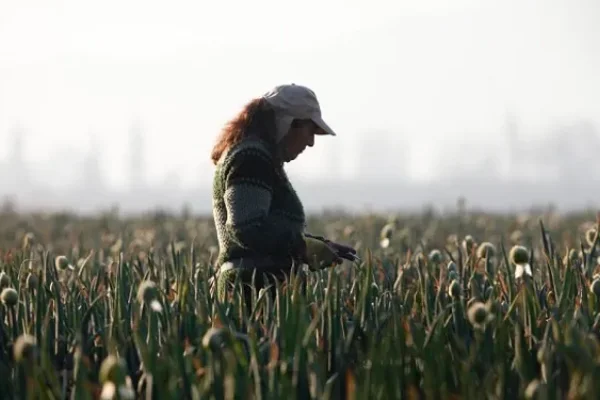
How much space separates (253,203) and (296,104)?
39cm

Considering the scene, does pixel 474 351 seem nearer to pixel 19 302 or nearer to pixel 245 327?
pixel 245 327

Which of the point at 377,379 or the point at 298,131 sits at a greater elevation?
the point at 298,131

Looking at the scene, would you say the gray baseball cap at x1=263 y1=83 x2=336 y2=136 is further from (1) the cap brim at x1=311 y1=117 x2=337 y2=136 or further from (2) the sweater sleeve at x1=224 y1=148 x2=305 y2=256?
(2) the sweater sleeve at x1=224 y1=148 x2=305 y2=256

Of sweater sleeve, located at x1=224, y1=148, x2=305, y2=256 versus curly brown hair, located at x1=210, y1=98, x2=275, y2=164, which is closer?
sweater sleeve, located at x1=224, y1=148, x2=305, y2=256

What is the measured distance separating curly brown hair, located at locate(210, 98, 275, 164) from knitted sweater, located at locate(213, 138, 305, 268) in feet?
0.16

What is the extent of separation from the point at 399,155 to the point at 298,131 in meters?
184

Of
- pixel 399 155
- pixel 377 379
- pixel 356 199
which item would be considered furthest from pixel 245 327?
pixel 399 155

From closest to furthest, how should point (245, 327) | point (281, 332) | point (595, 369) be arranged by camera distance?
point (595, 369)
point (281, 332)
point (245, 327)

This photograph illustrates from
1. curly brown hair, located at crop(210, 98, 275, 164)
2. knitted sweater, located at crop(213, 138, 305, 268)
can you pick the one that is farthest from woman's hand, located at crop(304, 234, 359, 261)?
curly brown hair, located at crop(210, 98, 275, 164)

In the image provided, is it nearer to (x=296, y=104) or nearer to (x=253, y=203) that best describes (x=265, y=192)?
(x=253, y=203)

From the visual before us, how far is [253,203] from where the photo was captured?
374 centimetres

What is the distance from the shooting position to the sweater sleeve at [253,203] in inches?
147

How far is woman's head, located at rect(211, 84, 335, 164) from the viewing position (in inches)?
152

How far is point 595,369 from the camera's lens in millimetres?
2275
